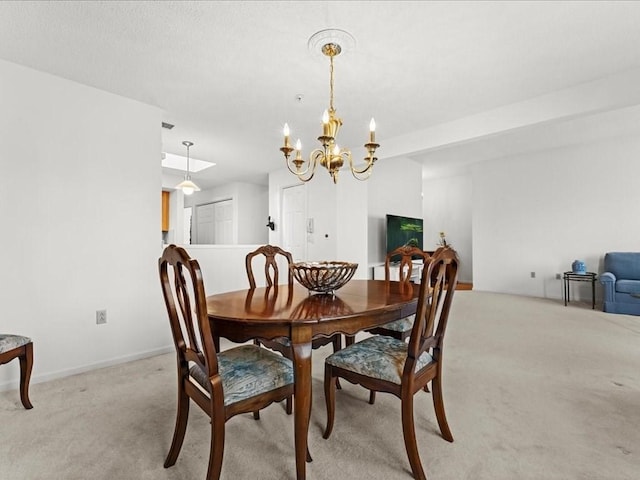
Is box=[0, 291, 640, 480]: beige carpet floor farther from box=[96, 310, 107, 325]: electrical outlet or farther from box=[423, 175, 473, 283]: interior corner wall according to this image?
box=[423, 175, 473, 283]: interior corner wall

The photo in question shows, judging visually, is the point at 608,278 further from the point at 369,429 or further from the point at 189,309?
the point at 189,309

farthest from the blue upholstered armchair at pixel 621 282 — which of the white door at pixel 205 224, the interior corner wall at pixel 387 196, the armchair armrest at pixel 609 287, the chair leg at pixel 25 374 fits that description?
the white door at pixel 205 224

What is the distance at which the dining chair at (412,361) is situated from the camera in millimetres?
1456

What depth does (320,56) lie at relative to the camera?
92.9 inches

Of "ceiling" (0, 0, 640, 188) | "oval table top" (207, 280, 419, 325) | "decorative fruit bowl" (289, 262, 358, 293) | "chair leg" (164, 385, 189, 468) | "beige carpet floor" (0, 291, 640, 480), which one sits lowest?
"beige carpet floor" (0, 291, 640, 480)

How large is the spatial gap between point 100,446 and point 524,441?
7.11 ft

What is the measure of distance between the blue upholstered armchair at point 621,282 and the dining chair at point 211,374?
5078 millimetres

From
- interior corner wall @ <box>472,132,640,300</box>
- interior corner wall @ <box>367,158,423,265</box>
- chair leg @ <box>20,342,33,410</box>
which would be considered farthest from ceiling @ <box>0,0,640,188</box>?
interior corner wall @ <box>472,132,640,300</box>

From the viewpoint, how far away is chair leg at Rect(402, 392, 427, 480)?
4.63 feet

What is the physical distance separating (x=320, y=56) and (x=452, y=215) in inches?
264

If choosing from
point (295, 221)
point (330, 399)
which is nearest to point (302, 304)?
point (330, 399)

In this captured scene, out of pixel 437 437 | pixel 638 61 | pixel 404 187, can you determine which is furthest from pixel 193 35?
pixel 404 187

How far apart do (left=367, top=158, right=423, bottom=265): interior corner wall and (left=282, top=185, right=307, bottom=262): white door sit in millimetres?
1108

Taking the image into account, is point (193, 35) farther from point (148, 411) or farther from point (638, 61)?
point (638, 61)
